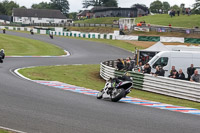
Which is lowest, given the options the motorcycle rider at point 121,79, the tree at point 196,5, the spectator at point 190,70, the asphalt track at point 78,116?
the asphalt track at point 78,116

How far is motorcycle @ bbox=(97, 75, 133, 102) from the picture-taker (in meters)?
12.7

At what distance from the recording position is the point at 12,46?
44.5 metres

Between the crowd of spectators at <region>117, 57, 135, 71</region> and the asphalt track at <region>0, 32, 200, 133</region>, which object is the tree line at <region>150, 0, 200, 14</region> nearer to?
the crowd of spectators at <region>117, 57, 135, 71</region>

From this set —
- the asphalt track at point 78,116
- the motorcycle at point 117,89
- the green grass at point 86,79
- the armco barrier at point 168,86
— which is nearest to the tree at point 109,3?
the green grass at point 86,79

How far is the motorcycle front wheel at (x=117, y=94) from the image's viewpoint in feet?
41.3

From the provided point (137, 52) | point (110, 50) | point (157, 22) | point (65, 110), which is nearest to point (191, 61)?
point (137, 52)

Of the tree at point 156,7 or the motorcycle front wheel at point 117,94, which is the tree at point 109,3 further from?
the motorcycle front wheel at point 117,94

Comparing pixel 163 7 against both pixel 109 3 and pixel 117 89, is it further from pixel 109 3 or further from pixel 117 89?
pixel 117 89

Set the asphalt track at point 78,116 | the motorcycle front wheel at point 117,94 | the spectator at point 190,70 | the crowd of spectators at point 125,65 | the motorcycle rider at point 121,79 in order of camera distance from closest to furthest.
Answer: the asphalt track at point 78,116 → the motorcycle front wheel at point 117,94 → the motorcycle rider at point 121,79 → the spectator at point 190,70 → the crowd of spectators at point 125,65

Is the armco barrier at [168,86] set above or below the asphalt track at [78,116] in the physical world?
below

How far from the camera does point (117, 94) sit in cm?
1269

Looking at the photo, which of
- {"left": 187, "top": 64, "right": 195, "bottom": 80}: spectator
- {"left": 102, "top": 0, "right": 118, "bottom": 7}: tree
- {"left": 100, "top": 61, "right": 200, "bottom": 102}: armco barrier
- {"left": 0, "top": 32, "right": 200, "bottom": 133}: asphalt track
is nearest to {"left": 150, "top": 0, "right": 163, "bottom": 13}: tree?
{"left": 102, "top": 0, "right": 118, "bottom": 7}: tree

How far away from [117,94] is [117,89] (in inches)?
8.9

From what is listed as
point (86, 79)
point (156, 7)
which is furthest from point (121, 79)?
point (156, 7)
